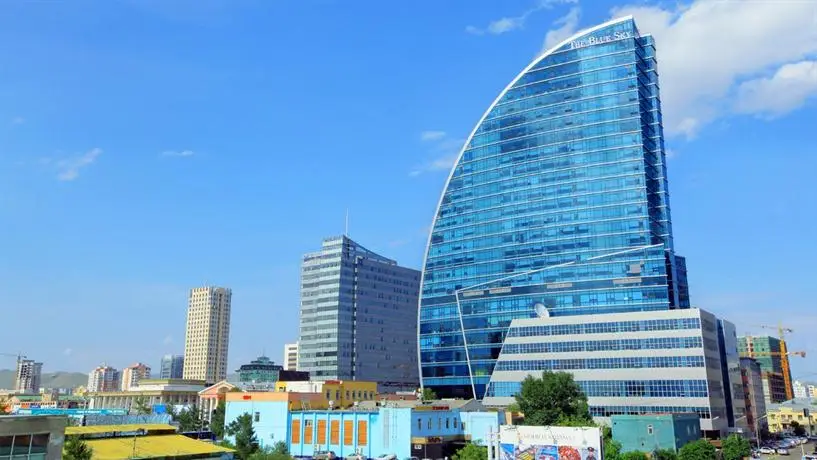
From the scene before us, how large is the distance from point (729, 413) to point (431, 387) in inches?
3198

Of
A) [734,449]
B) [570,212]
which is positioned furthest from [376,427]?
[570,212]

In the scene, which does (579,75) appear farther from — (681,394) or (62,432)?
(62,432)

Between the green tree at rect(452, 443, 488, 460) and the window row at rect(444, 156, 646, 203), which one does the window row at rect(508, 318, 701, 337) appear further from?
the green tree at rect(452, 443, 488, 460)

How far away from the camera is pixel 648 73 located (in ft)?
600

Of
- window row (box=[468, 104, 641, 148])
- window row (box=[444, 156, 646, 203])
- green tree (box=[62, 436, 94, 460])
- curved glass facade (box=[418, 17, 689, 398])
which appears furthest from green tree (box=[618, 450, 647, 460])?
window row (box=[468, 104, 641, 148])

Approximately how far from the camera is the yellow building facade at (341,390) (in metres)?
135

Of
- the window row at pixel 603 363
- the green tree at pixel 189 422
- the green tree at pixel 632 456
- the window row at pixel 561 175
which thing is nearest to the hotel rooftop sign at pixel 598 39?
the window row at pixel 561 175

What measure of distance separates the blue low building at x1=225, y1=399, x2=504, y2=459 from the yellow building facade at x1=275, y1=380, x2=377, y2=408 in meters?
13.1

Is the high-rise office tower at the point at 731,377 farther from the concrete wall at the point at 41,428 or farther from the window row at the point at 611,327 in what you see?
the concrete wall at the point at 41,428

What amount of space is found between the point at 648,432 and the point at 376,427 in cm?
4693

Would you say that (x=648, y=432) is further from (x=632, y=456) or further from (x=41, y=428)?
(x=41, y=428)

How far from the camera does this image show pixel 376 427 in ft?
346

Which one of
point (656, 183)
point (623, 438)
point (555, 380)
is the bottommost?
point (623, 438)

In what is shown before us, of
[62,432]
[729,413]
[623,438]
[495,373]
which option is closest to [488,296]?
[495,373]
